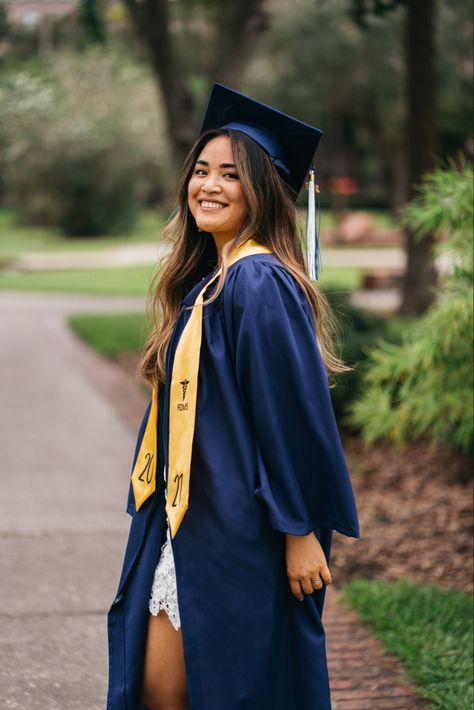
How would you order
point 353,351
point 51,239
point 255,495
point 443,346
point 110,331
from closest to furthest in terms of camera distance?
point 255,495, point 443,346, point 353,351, point 110,331, point 51,239

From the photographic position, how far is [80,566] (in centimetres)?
511

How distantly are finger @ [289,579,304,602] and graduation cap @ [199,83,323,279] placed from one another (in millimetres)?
782

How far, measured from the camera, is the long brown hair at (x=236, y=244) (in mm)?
2574

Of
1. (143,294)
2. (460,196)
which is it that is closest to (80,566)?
(460,196)

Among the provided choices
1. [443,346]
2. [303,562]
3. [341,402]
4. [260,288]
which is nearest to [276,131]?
[260,288]

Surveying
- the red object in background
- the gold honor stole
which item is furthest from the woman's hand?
the red object in background

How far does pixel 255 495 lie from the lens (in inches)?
93.9

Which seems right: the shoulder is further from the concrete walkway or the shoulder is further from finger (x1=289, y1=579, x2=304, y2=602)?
the concrete walkway

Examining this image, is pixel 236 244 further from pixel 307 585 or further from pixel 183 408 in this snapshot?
pixel 307 585

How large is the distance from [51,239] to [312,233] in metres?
31.2

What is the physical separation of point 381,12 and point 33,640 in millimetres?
6696

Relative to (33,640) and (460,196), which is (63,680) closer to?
(33,640)

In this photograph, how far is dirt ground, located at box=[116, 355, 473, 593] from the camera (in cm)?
514

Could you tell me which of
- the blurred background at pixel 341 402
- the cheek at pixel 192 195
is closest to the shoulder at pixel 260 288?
the cheek at pixel 192 195
